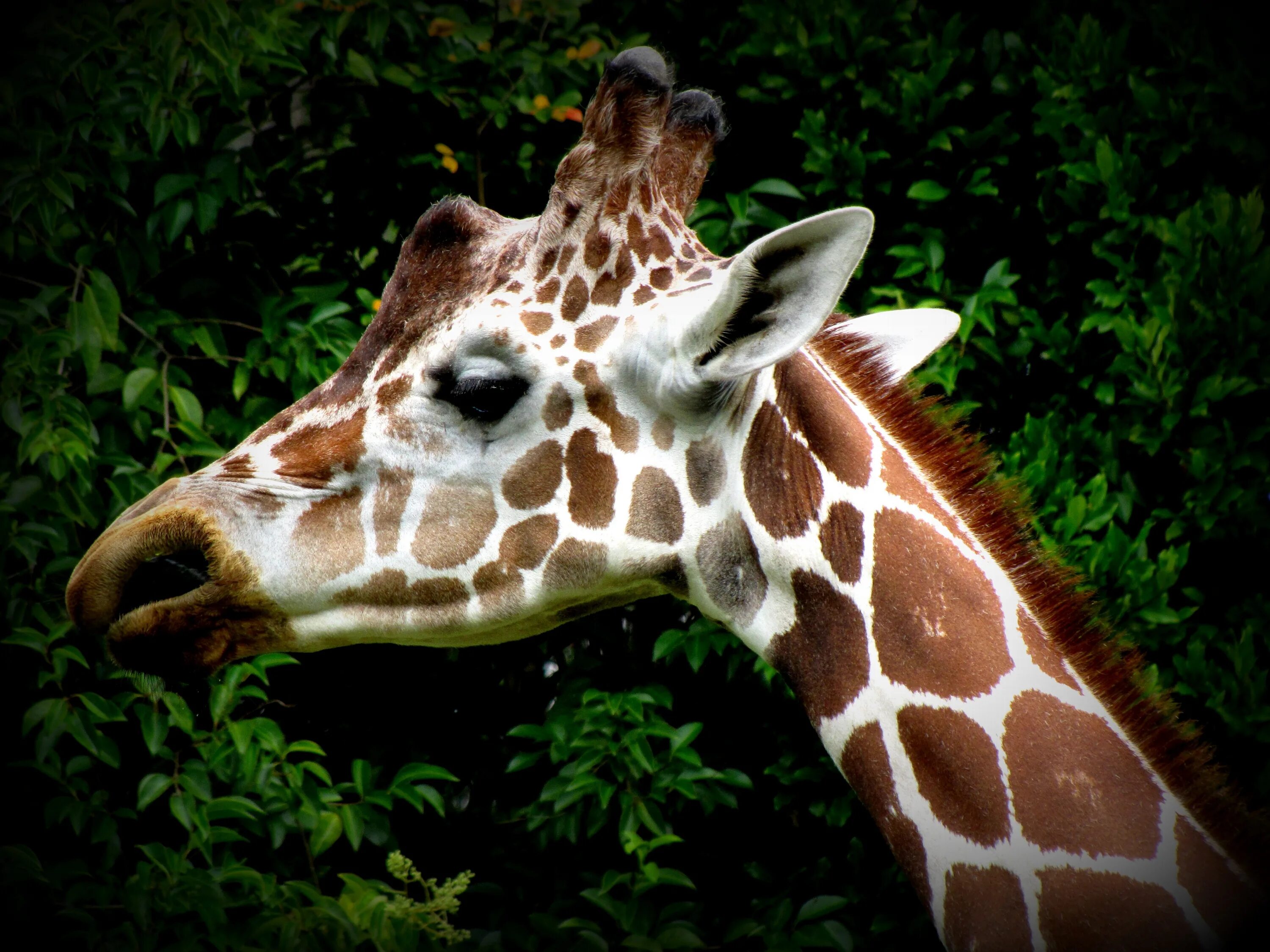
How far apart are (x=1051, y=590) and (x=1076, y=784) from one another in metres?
0.32

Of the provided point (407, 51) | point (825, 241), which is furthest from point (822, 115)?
point (825, 241)

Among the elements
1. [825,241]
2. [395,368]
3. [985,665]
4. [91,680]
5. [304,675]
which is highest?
[825,241]

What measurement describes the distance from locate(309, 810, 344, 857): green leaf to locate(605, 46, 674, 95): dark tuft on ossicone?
6.74 ft

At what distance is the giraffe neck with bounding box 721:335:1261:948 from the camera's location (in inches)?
56.9

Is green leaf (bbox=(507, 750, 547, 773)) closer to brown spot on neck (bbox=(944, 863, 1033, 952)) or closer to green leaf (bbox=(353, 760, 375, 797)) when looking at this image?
green leaf (bbox=(353, 760, 375, 797))

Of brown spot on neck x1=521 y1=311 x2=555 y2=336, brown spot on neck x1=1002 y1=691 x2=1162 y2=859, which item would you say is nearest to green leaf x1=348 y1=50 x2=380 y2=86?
brown spot on neck x1=521 y1=311 x2=555 y2=336

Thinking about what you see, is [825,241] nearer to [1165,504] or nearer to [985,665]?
[985,665]

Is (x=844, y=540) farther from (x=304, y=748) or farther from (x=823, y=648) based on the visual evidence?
(x=304, y=748)

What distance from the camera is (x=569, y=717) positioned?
10.1 ft

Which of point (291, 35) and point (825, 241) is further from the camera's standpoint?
point (291, 35)

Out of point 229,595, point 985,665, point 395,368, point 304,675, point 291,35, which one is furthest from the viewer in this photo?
point 304,675

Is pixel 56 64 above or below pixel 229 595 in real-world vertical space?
above

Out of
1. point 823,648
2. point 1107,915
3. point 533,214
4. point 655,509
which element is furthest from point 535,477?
point 533,214

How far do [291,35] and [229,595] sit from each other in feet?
5.91
